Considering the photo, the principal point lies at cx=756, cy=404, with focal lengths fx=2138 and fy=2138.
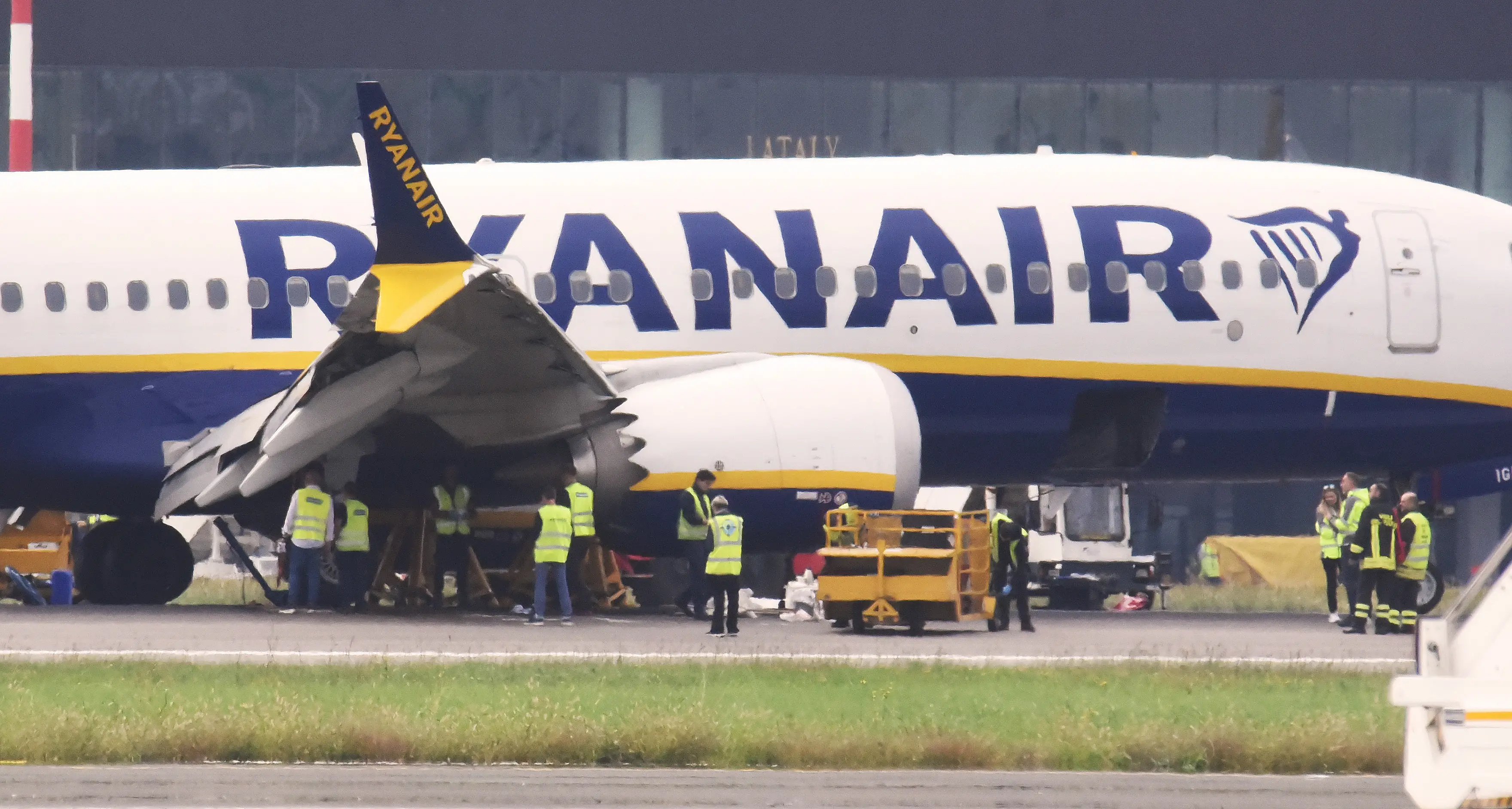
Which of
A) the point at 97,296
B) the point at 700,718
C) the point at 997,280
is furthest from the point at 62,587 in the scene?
the point at 700,718

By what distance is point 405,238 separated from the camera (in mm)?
21328

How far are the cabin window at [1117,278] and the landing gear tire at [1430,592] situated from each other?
15.6ft

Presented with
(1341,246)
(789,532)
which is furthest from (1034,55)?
(789,532)

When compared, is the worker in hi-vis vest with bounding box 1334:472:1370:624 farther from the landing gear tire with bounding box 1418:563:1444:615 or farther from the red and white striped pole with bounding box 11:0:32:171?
the red and white striped pole with bounding box 11:0:32:171

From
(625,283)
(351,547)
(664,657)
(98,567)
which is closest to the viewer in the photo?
(664,657)

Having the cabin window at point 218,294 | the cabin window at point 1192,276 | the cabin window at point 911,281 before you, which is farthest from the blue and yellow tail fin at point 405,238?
the cabin window at point 1192,276

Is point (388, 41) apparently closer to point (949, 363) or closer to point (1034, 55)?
point (1034, 55)

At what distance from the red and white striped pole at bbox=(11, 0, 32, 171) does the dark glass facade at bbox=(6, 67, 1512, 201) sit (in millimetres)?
6140

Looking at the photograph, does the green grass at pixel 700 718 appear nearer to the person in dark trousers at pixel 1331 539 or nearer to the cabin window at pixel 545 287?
the cabin window at pixel 545 287

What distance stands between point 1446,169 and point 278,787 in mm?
42040

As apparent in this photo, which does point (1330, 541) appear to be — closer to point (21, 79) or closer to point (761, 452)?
point (761, 452)

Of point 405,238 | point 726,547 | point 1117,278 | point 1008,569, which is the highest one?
point 405,238

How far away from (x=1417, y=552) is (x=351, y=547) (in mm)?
11811

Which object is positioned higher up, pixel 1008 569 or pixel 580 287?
pixel 580 287
